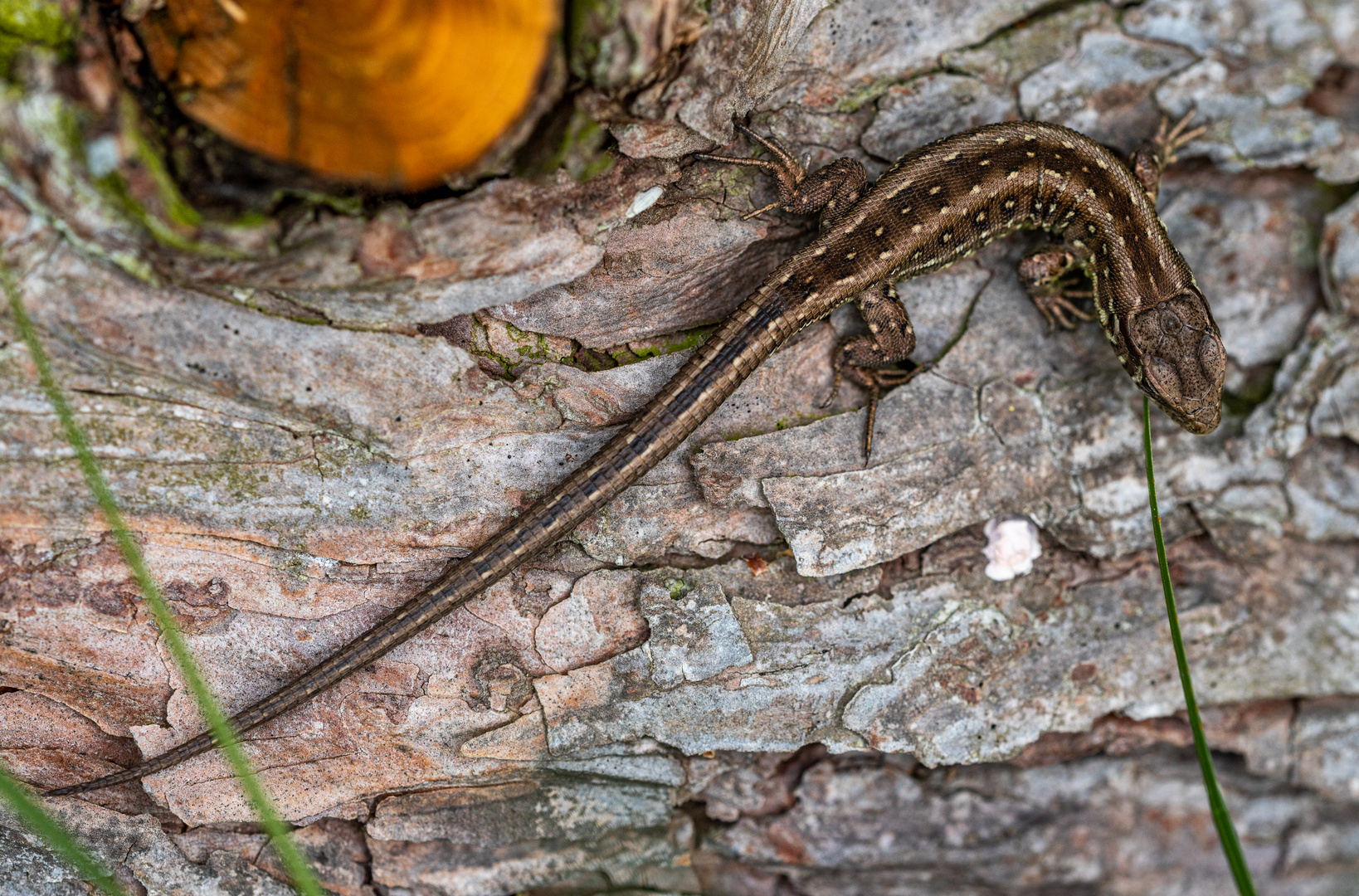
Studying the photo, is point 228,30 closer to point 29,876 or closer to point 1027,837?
point 29,876

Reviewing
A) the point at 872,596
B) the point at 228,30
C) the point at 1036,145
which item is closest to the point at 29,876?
the point at 228,30

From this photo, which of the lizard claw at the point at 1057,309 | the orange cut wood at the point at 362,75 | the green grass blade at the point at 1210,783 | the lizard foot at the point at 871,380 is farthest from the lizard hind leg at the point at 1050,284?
the orange cut wood at the point at 362,75

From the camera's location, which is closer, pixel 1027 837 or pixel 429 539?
pixel 429 539

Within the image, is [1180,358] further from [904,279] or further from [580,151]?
[580,151]

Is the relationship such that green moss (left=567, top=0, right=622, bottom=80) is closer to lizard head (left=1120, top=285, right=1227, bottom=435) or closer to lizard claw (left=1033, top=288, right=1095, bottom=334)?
lizard claw (left=1033, top=288, right=1095, bottom=334)

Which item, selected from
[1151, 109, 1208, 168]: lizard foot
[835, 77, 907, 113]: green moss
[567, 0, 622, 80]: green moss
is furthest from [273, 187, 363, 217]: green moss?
[1151, 109, 1208, 168]: lizard foot

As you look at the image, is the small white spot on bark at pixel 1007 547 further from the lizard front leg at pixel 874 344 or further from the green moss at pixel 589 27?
the green moss at pixel 589 27

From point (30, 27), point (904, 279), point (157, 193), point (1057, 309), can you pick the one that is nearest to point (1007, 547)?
point (1057, 309)

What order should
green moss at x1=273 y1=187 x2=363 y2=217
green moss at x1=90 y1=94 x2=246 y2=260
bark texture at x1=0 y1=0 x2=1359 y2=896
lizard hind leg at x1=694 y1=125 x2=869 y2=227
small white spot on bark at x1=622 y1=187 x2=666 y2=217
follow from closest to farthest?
green moss at x1=90 y1=94 x2=246 y2=260 < green moss at x1=273 y1=187 x2=363 y2=217 < bark texture at x1=0 y1=0 x2=1359 y2=896 < small white spot on bark at x1=622 y1=187 x2=666 y2=217 < lizard hind leg at x1=694 y1=125 x2=869 y2=227
